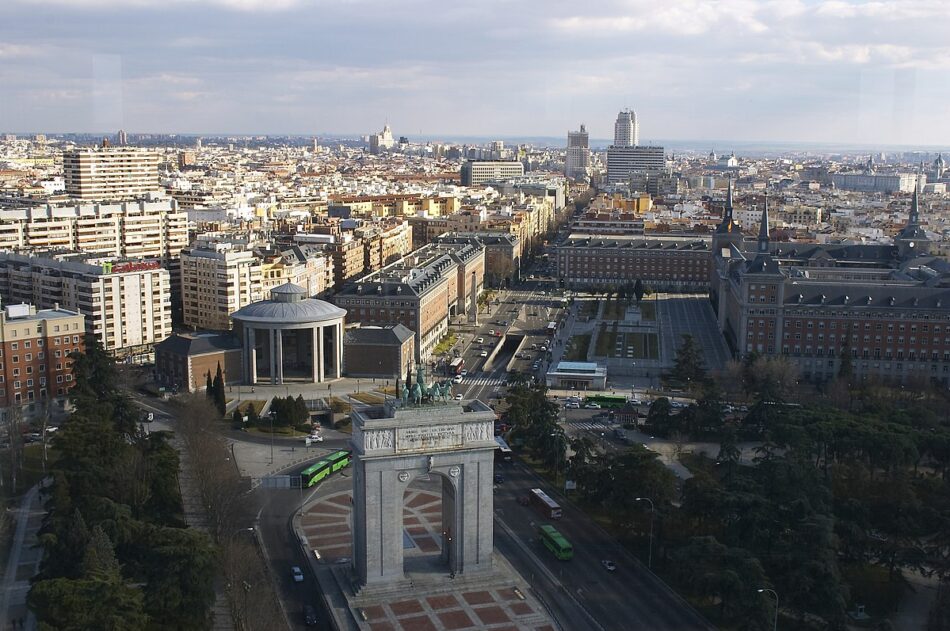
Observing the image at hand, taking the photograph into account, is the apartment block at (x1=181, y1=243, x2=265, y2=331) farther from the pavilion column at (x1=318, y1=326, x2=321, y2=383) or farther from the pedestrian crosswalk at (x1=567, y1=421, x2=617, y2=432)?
the pedestrian crosswalk at (x1=567, y1=421, x2=617, y2=432)

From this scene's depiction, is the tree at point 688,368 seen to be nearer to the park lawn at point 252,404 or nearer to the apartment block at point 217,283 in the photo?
the park lawn at point 252,404

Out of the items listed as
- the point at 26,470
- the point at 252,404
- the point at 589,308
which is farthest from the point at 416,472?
the point at 589,308

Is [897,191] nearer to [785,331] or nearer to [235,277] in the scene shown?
[785,331]

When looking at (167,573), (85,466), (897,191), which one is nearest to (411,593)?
(167,573)

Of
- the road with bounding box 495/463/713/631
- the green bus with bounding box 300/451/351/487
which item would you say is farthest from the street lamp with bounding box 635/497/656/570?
the green bus with bounding box 300/451/351/487

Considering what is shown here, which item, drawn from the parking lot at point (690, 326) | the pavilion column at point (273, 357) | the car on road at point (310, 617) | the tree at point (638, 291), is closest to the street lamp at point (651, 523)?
the car on road at point (310, 617)

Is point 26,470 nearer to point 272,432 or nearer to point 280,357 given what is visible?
point 272,432
